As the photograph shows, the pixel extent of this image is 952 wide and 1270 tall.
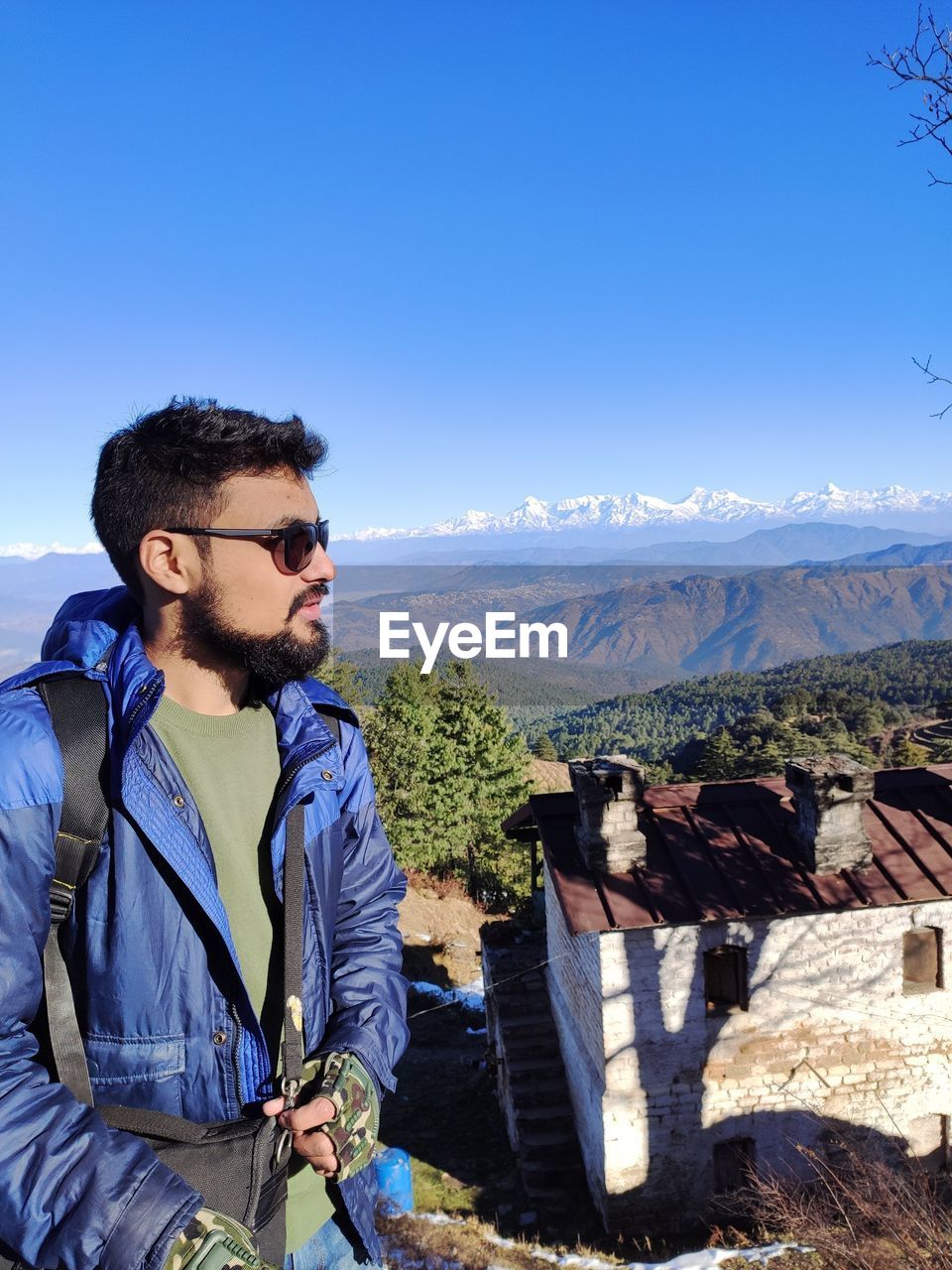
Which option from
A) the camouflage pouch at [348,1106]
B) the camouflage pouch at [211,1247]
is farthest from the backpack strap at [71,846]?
the camouflage pouch at [348,1106]

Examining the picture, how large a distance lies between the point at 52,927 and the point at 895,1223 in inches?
277

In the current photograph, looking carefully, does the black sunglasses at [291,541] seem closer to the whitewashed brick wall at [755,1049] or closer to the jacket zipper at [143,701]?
the jacket zipper at [143,701]

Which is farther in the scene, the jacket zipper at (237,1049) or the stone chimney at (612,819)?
the stone chimney at (612,819)

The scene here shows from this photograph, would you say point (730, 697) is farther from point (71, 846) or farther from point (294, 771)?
point (71, 846)

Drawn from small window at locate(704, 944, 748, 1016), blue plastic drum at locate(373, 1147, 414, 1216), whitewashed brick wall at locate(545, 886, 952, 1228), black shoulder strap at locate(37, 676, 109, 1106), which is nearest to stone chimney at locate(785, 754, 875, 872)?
whitewashed brick wall at locate(545, 886, 952, 1228)

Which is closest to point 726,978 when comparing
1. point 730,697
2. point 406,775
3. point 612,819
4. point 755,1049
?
point 755,1049

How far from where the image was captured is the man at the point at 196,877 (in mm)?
1863

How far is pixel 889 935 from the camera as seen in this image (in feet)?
37.0

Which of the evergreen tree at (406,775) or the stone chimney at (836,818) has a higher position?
the stone chimney at (836,818)

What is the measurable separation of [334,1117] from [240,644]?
1.41 m

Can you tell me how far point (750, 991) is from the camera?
1120 centimetres

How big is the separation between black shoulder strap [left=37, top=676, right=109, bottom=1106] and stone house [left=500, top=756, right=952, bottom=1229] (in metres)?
9.50

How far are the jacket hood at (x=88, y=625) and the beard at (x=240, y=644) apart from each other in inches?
8.0

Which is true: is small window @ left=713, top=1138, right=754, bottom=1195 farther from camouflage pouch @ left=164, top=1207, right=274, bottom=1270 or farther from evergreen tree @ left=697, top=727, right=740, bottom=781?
evergreen tree @ left=697, top=727, right=740, bottom=781
